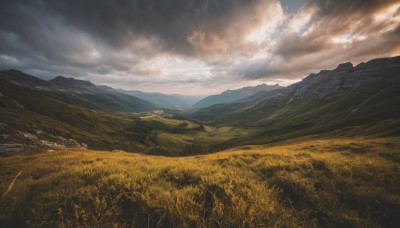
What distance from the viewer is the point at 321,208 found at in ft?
20.4

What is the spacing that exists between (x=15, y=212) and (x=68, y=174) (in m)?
3.07

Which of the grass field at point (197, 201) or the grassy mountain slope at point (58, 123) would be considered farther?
the grassy mountain slope at point (58, 123)

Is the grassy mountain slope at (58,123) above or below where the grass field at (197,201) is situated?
below

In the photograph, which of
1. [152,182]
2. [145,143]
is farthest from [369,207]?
[145,143]

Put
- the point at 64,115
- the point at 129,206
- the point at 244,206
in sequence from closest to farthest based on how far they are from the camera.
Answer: the point at 244,206, the point at 129,206, the point at 64,115

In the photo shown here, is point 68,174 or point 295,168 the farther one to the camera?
point 295,168

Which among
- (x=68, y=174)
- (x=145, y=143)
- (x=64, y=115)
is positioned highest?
(x=68, y=174)

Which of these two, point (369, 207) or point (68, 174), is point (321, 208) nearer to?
point (369, 207)

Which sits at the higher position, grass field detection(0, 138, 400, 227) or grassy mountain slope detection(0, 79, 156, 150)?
grass field detection(0, 138, 400, 227)

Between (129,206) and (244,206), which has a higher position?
(244,206)

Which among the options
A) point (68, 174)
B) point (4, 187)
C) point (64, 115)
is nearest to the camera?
point (4, 187)

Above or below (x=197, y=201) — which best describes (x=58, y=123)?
below

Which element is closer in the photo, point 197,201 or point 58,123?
point 197,201

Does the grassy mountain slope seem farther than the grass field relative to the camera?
Yes
